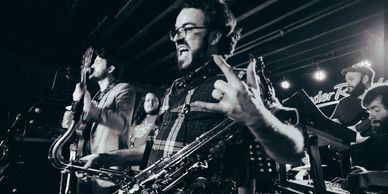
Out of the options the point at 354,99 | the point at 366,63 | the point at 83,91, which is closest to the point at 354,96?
the point at 354,99

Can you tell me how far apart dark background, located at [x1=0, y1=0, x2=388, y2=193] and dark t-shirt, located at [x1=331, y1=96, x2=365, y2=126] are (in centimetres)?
46

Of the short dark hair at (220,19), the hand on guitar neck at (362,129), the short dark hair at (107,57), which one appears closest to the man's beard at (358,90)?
the hand on guitar neck at (362,129)

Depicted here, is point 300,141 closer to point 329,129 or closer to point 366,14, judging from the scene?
point 329,129

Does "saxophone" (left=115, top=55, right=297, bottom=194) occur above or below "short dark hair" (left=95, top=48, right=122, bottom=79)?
below

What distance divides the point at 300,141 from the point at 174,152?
923 mm

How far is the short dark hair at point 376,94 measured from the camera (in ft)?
16.9

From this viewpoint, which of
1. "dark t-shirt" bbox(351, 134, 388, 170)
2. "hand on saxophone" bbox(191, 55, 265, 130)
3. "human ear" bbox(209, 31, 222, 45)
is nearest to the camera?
"hand on saxophone" bbox(191, 55, 265, 130)

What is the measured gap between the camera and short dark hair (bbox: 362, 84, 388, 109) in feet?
16.9

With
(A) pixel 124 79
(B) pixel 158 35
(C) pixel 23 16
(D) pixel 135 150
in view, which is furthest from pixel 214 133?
(A) pixel 124 79

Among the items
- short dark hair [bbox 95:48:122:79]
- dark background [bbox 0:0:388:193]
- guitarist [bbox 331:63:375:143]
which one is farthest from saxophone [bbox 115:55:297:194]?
guitarist [bbox 331:63:375:143]

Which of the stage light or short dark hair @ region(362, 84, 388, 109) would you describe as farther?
the stage light

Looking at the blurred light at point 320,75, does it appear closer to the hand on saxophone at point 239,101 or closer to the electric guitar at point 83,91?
the electric guitar at point 83,91

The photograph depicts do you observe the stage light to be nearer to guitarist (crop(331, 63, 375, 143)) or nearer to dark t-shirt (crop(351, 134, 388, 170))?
guitarist (crop(331, 63, 375, 143))

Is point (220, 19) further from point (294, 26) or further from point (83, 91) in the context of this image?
point (294, 26)
